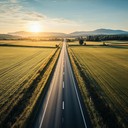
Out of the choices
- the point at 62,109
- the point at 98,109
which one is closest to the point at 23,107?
the point at 62,109

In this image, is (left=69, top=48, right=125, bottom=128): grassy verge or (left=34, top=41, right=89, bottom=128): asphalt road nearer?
(left=34, top=41, right=89, bottom=128): asphalt road

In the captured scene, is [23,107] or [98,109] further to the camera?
[23,107]

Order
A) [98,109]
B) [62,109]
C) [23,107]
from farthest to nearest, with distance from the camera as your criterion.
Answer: [23,107], [98,109], [62,109]

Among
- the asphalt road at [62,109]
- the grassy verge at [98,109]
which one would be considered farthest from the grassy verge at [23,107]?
the grassy verge at [98,109]

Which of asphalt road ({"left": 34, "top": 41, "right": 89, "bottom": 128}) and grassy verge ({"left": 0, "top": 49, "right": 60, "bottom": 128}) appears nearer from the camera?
asphalt road ({"left": 34, "top": 41, "right": 89, "bottom": 128})

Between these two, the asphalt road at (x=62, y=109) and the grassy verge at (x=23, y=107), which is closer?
the asphalt road at (x=62, y=109)

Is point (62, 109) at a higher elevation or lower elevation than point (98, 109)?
higher

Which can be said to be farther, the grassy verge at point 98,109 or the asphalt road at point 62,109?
the grassy verge at point 98,109

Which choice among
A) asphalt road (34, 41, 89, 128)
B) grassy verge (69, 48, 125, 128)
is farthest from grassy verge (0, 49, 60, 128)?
grassy verge (69, 48, 125, 128)

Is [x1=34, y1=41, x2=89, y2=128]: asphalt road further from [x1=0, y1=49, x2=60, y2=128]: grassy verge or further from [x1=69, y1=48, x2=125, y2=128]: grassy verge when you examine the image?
[x1=0, y1=49, x2=60, y2=128]: grassy verge

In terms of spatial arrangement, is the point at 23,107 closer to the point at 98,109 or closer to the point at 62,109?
the point at 62,109

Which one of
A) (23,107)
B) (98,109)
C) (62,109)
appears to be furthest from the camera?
(23,107)

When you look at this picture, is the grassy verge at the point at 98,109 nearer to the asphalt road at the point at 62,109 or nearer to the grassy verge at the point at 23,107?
the asphalt road at the point at 62,109

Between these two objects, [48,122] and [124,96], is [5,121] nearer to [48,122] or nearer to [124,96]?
[48,122]
